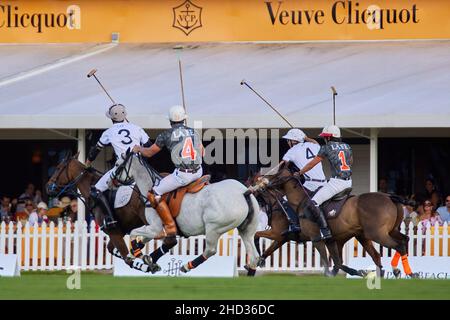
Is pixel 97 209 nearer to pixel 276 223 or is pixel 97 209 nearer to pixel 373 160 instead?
pixel 276 223

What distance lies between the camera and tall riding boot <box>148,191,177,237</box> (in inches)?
758

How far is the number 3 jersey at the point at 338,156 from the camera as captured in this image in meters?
20.9

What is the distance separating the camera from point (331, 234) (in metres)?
21.2

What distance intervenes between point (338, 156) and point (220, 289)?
5.91 metres

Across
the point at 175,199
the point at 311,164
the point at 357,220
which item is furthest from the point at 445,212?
the point at 175,199

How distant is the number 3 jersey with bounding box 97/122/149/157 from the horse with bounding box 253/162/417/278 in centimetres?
182

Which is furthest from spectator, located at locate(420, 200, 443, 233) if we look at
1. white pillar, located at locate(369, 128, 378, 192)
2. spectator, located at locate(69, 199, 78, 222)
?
spectator, located at locate(69, 199, 78, 222)

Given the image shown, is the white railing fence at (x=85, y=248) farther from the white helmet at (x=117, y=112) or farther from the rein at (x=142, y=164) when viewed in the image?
the rein at (x=142, y=164)

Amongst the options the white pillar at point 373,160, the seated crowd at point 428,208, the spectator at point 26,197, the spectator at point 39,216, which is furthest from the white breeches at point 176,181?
the spectator at point 26,197

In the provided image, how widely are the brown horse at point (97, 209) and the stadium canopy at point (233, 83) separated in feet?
14.3

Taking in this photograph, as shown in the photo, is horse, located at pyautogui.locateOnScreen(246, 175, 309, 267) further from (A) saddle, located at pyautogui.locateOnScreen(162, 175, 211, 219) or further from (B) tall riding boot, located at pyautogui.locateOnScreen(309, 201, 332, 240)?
(A) saddle, located at pyautogui.locateOnScreen(162, 175, 211, 219)

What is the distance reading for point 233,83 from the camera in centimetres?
2725

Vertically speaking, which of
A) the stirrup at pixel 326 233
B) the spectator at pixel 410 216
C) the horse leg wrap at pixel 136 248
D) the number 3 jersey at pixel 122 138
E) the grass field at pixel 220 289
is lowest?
the grass field at pixel 220 289
